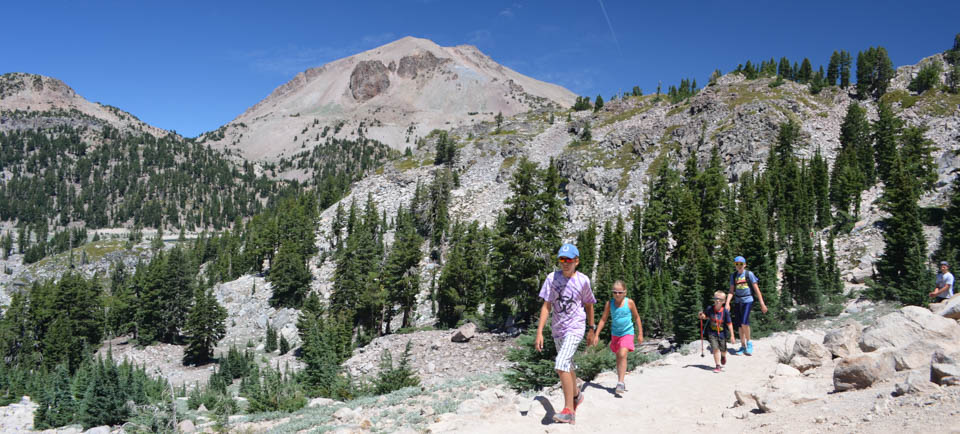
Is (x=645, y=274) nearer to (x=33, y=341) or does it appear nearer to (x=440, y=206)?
(x=440, y=206)

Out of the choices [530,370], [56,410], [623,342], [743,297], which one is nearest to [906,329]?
[743,297]

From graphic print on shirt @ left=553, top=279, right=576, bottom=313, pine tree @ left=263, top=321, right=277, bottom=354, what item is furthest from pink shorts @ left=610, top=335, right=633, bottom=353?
pine tree @ left=263, top=321, right=277, bottom=354

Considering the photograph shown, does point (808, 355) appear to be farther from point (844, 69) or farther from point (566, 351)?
point (844, 69)

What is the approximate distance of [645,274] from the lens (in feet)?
156

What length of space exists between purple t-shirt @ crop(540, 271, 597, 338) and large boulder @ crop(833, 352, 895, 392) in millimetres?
3952

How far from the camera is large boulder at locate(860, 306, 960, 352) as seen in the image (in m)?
8.06

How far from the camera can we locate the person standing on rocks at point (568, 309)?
682 centimetres

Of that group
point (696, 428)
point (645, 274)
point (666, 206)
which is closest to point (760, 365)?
point (696, 428)

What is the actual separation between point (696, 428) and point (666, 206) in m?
48.5

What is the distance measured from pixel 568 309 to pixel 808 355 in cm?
630

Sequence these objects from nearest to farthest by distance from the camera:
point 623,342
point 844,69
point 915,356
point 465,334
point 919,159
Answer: point 915,356, point 623,342, point 465,334, point 919,159, point 844,69

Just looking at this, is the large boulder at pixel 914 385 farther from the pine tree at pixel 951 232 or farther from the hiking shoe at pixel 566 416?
the pine tree at pixel 951 232

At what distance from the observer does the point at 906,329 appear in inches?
348

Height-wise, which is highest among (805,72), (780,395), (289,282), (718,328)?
(805,72)
